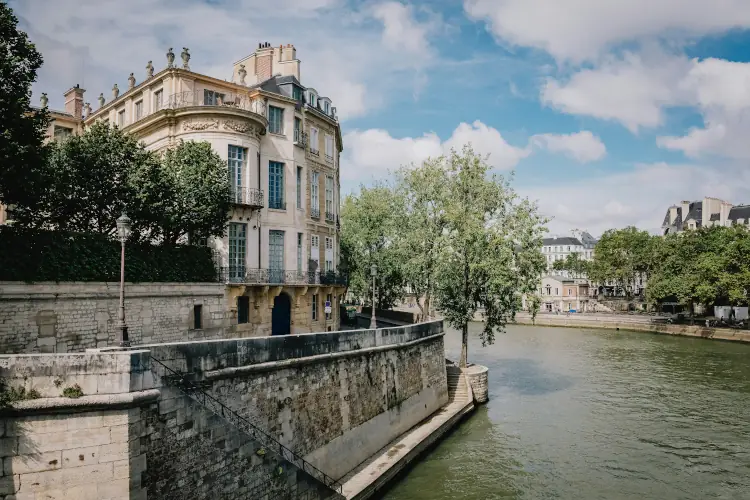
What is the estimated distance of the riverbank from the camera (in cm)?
4875

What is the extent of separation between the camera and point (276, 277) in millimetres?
24562

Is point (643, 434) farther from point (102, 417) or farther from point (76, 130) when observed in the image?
point (76, 130)

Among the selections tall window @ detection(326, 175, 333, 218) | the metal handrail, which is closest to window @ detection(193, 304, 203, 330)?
the metal handrail

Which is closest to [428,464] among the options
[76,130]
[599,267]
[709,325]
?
[76,130]

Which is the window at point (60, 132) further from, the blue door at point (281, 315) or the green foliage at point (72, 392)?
the green foliage at point (72, 392)

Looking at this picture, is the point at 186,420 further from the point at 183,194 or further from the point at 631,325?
the point at 631,325

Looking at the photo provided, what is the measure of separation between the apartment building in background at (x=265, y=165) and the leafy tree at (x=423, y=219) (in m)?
5.25

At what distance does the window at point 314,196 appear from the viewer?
89.9 feet

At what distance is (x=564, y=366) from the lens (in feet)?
120

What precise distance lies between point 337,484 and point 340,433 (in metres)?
1.48

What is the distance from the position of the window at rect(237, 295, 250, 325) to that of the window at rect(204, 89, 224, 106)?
29.9ft

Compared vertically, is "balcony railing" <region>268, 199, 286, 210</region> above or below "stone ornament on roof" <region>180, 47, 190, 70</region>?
below

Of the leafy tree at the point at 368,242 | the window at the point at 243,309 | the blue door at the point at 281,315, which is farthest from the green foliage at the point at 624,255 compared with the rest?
the window at the point at 243,309

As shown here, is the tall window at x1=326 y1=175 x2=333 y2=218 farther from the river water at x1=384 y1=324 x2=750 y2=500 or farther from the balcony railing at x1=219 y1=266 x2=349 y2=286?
the river water at x1=384 y1=324 x2=750 y2=500
